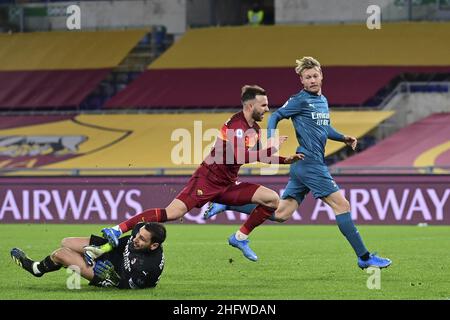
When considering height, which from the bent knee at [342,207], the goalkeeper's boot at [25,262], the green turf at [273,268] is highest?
the bent knee at [342,207]

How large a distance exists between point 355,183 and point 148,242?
13.4 metres

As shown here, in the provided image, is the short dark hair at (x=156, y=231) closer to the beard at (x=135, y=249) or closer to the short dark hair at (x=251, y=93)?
the beard at (x=135, y=249)

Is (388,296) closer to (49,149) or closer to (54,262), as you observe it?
(54,262)

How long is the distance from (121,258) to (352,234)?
2.78 metres

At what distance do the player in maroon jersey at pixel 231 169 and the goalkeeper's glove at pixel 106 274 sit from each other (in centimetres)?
72

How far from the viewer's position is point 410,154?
30.3m

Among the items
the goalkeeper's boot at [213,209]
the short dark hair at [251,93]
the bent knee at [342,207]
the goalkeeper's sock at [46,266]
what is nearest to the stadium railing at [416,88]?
the goalkeeper's boot at [213,209]

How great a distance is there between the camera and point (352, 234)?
13.7 meters

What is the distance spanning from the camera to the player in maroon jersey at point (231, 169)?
13.2m

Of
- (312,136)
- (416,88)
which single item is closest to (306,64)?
(312,136)

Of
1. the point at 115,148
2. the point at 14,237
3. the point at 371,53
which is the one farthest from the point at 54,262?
the point at 371,53

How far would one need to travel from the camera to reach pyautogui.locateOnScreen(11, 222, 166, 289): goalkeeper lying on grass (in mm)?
12180

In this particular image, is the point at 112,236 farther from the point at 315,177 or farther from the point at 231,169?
the point at 315,177

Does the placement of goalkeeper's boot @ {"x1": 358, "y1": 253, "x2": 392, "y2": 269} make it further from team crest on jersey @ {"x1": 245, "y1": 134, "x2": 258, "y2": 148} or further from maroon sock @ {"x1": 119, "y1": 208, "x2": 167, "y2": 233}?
maroon sock @ {"x1": 119, "y1": 208, "x2": 167, "y2": 233}
